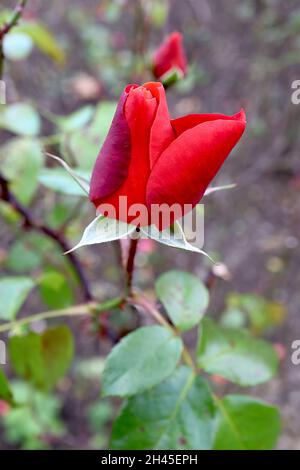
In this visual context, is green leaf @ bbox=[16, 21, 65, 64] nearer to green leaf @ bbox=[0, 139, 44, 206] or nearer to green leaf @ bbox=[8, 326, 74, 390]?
green leaf @ bbox=[0, 139, 44, 206]

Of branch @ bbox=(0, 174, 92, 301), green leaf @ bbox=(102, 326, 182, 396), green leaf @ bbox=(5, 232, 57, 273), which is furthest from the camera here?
green leaf @ bbox=(5, 232, 57, 273)

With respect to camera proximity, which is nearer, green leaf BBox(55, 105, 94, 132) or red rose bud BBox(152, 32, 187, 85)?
red rose bud BBox(152, 32, 187, 85)

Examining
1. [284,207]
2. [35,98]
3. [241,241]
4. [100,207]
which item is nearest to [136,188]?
[100,207]

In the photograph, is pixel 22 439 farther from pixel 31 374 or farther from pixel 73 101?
pixel 73 101

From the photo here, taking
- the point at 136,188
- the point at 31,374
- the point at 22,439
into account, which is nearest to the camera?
the point at 136,188

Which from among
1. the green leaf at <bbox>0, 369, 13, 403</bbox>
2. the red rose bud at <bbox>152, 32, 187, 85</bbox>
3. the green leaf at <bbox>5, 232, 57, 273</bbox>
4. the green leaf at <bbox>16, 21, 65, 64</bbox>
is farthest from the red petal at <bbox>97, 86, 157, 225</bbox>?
the green leaf at <bbox>5, 232, 57, 273</bbox>

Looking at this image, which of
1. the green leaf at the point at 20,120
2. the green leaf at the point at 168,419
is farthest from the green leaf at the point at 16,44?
the green leaf at the point at 168,419

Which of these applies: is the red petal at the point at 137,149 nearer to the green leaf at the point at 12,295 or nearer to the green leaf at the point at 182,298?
the green leaf at the point at 182,298
